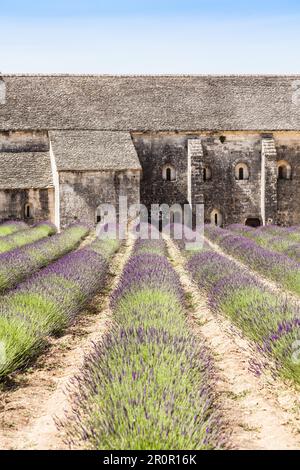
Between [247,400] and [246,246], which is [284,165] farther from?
[247,400]

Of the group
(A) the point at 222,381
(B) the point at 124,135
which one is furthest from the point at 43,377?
(B) the point at 124,135

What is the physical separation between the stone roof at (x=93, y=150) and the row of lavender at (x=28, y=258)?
24.4ft

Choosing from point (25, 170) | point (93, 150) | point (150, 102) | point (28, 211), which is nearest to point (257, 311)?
point (93, 150)

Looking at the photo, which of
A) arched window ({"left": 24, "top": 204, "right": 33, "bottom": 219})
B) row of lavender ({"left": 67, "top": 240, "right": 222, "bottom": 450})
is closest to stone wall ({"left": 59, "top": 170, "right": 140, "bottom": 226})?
arched window ({"left": 24, "top": 204, "right": 33, "bottom": 219})

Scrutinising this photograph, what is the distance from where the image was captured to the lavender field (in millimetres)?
3314

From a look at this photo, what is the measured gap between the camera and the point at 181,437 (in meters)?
2.99

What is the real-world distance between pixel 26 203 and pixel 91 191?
275 centimetres

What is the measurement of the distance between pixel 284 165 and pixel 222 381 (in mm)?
21921

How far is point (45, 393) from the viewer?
4914 millimetres

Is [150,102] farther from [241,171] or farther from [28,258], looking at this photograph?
[28,258]

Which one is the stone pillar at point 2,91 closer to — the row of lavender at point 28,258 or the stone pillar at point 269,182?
the stone pillar at point 269,182

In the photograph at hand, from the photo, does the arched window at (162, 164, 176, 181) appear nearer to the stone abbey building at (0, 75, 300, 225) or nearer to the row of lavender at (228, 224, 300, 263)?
the stone abbey building at (0, 75, 300, 225)

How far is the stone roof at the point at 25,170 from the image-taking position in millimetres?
23094

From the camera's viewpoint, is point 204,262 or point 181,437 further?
point 204,262
